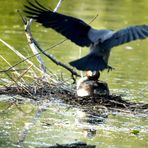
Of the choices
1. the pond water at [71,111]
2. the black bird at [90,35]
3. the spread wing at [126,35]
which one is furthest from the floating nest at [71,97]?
the spread wing at [126,35]

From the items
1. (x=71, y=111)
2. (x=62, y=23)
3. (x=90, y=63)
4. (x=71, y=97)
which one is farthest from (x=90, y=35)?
(x=71, y=111)

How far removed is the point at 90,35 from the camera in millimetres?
7359

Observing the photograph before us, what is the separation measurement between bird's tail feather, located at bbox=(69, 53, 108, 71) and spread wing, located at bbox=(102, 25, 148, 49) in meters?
0.17

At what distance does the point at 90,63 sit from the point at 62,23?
0.71 m

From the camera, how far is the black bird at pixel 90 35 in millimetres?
6953

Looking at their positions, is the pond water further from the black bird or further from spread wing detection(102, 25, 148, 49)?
spread wing detection(102, 25, 148, 49)

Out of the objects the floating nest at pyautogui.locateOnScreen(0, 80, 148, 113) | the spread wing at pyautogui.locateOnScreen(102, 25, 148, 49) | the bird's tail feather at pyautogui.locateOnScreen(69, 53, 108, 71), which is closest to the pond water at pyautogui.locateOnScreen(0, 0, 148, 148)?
the floating nest at pyautogui.locateOnScreen(0, 80, 148, 113)

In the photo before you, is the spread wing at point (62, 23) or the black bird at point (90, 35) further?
the spread wing at point (62, 23)

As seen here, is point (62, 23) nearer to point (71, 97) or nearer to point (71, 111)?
point (71, 97)

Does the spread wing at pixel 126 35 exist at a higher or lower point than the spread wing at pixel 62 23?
lower

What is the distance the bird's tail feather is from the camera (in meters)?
6.84

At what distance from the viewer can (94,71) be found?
23.8ft

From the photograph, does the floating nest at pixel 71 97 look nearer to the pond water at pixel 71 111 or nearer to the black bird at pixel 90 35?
the pond water at pixel 71 111

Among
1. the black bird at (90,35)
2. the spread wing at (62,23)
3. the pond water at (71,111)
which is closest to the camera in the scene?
the pond water at (71,111)
